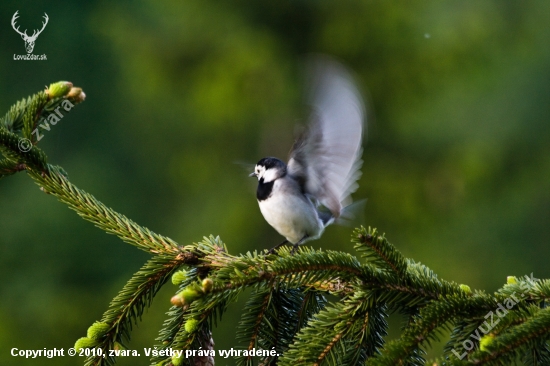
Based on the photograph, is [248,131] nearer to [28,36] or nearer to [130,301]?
[28,36]

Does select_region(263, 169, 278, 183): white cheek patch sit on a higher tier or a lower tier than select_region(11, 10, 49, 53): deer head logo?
lower

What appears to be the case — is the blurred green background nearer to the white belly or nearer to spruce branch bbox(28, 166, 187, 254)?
the white belly

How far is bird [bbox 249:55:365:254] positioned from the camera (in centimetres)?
194

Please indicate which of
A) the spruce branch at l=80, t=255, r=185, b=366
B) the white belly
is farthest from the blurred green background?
the spruce branch at l=80, t=255, r=185, b=366

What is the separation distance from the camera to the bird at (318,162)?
6.37 feet

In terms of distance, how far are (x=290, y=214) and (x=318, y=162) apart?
38 centimetres

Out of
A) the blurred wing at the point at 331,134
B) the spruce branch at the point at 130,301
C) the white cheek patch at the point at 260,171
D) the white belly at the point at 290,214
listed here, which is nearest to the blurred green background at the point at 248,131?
the white cheek patch at the point at 260,171

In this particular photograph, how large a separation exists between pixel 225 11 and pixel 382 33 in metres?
1.79

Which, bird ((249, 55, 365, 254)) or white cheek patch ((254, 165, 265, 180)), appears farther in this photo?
white cheek patch ((254, 165, 265, 180))

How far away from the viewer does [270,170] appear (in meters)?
2.58

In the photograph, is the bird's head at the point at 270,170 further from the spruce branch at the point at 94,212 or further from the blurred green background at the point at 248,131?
the blurred green background at the point at 248,131

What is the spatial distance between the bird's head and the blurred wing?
19cm

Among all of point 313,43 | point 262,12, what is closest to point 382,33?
point 313,43

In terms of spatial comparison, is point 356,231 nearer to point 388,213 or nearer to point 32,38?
point 388,213
